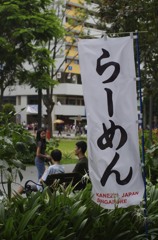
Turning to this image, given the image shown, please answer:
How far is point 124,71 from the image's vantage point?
14.3 ft

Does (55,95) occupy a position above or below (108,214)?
above

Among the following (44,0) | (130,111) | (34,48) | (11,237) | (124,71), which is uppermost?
(44,0)

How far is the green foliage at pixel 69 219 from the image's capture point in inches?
160

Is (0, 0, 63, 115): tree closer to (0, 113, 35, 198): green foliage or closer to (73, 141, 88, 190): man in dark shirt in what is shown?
(73, 141, 88, 190): man in dark shirt

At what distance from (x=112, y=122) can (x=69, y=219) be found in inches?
40.6

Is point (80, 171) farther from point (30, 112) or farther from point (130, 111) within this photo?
point (30, 112)

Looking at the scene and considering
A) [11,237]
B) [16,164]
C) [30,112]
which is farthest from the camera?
[30,112]

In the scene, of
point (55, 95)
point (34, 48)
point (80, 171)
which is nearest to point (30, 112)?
point (55, 95)

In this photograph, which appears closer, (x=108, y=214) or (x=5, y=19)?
(x=108, y=214)

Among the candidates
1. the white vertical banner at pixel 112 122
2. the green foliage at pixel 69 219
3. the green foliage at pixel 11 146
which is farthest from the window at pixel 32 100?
the white vertical banner at pixel 112 122

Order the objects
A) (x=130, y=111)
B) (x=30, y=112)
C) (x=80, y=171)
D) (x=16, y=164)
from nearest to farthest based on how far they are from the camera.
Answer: (x=130, y=111)
(x=16, y=164)
(x=80, y=171)
(x=30, y=112)

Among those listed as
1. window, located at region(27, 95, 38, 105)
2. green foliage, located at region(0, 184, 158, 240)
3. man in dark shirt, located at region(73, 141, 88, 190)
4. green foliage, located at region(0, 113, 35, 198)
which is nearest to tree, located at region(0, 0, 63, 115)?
man in dark shirt, located at region(73, 141, 88, 190)

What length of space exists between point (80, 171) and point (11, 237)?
3.26m

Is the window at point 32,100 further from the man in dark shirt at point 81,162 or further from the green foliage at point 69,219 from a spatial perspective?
the green foliage at point 69,219
